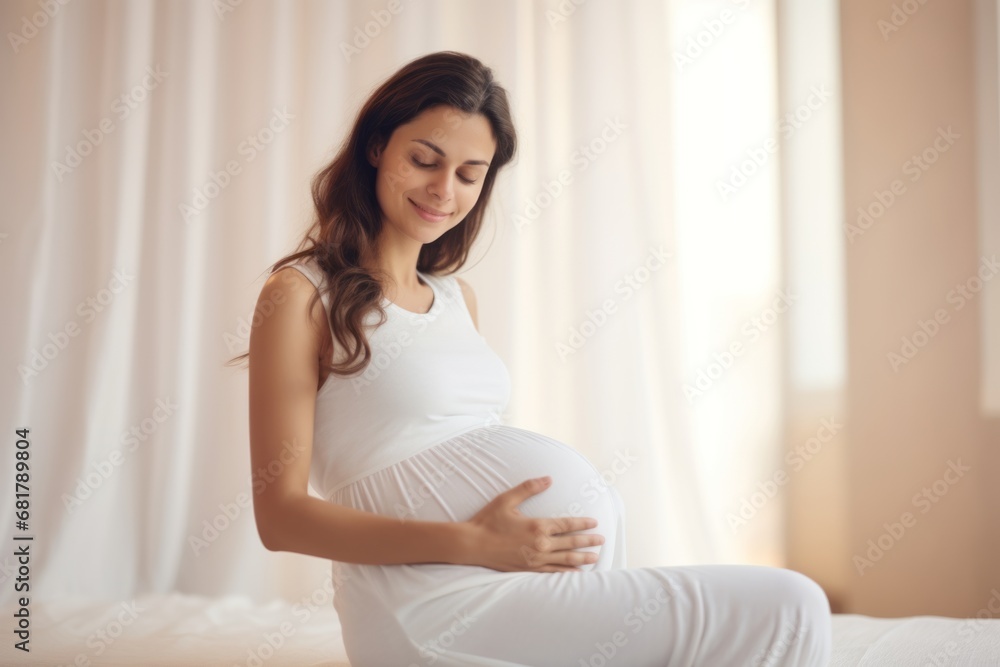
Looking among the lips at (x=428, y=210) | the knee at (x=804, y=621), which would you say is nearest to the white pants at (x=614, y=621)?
the knee at (x=804, y=621)

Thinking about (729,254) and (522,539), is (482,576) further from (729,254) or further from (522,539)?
(729,254)

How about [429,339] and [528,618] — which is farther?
[429,339]

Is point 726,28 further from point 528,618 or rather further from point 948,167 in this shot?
point 528,618

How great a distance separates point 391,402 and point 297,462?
0.15 meters

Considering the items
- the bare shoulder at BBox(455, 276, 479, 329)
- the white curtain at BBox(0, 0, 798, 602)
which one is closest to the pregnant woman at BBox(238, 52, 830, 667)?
the bare shoulder at BBox(455, 276, 479, 329)

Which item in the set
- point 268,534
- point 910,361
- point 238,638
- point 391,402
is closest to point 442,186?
point 391,402

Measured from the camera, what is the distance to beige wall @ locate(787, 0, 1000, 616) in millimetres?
2193

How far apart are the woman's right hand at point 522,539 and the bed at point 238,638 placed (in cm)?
53

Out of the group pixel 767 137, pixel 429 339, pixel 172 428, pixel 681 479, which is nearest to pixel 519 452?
pixel 429 339

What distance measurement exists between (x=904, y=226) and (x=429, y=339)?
5.24ft

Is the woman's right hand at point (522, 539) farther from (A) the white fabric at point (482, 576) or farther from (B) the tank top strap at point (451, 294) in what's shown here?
(B) the tank top strap at point (451, 294)

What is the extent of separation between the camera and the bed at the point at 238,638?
1.35 metres

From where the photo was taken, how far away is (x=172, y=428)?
2336 millimetres

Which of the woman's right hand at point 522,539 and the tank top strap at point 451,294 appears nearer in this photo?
the woman's right hand at point 522,539
